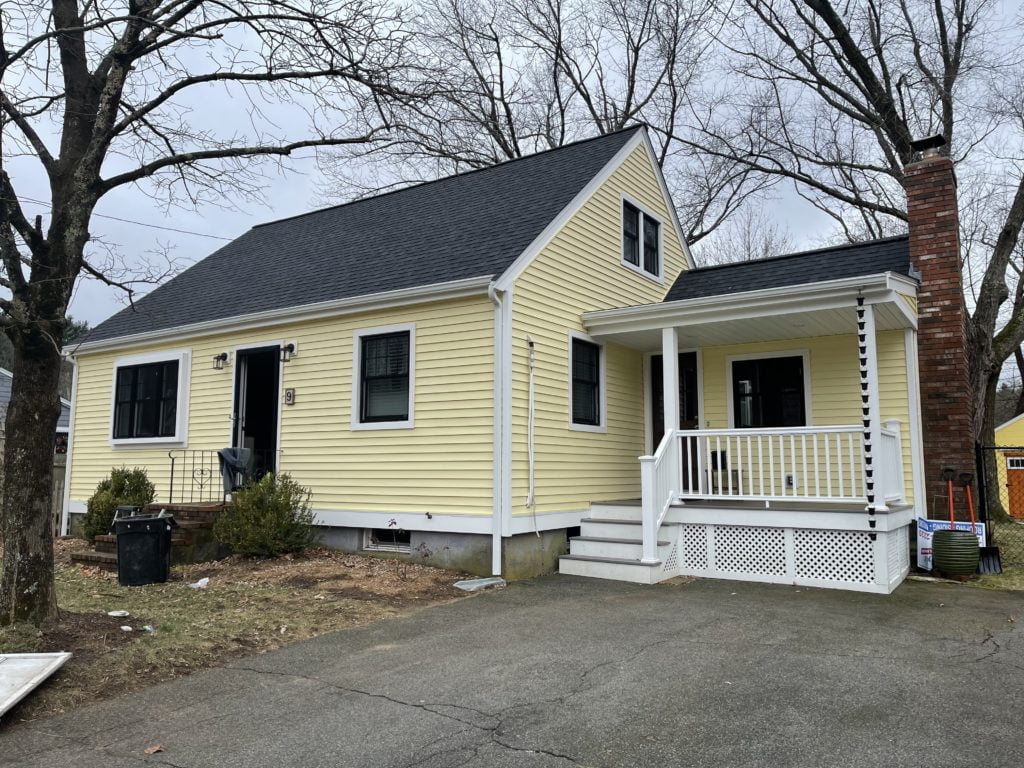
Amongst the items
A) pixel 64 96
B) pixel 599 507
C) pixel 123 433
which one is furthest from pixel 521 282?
pixel 123 433

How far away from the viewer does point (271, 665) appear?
16.7 ft

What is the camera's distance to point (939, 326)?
918 cm

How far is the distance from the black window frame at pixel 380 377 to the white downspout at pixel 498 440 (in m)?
1.28

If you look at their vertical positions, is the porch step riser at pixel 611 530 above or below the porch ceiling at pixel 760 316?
below

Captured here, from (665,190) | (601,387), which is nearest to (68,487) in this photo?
(601,387)

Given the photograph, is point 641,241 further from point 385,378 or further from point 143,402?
point 143,402

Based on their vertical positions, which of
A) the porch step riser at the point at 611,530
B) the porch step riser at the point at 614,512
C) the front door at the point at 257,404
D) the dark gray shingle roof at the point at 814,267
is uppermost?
the dark gray shingle roof at the point at 814,267

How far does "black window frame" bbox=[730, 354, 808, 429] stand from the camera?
988 centimetres

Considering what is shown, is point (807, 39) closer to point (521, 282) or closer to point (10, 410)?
point (521, 282)

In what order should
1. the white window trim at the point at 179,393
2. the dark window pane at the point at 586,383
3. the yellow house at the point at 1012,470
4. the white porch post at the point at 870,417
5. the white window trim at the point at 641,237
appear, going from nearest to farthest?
the white porch post at the point at 870,417 < the dark window pane at the point at 586,383 < the white window trim at the point at 641,237 < the white window trim at the point at 179,393 < the yellow house at the point at 1012,470

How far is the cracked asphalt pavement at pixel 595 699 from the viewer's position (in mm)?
3496

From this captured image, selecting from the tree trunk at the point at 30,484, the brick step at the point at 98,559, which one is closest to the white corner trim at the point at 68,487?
the brick step at the point at 98,559

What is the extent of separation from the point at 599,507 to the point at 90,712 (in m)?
6.31

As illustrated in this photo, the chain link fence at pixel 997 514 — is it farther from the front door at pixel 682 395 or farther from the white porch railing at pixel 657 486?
the white porch railing at pixel 657 486
